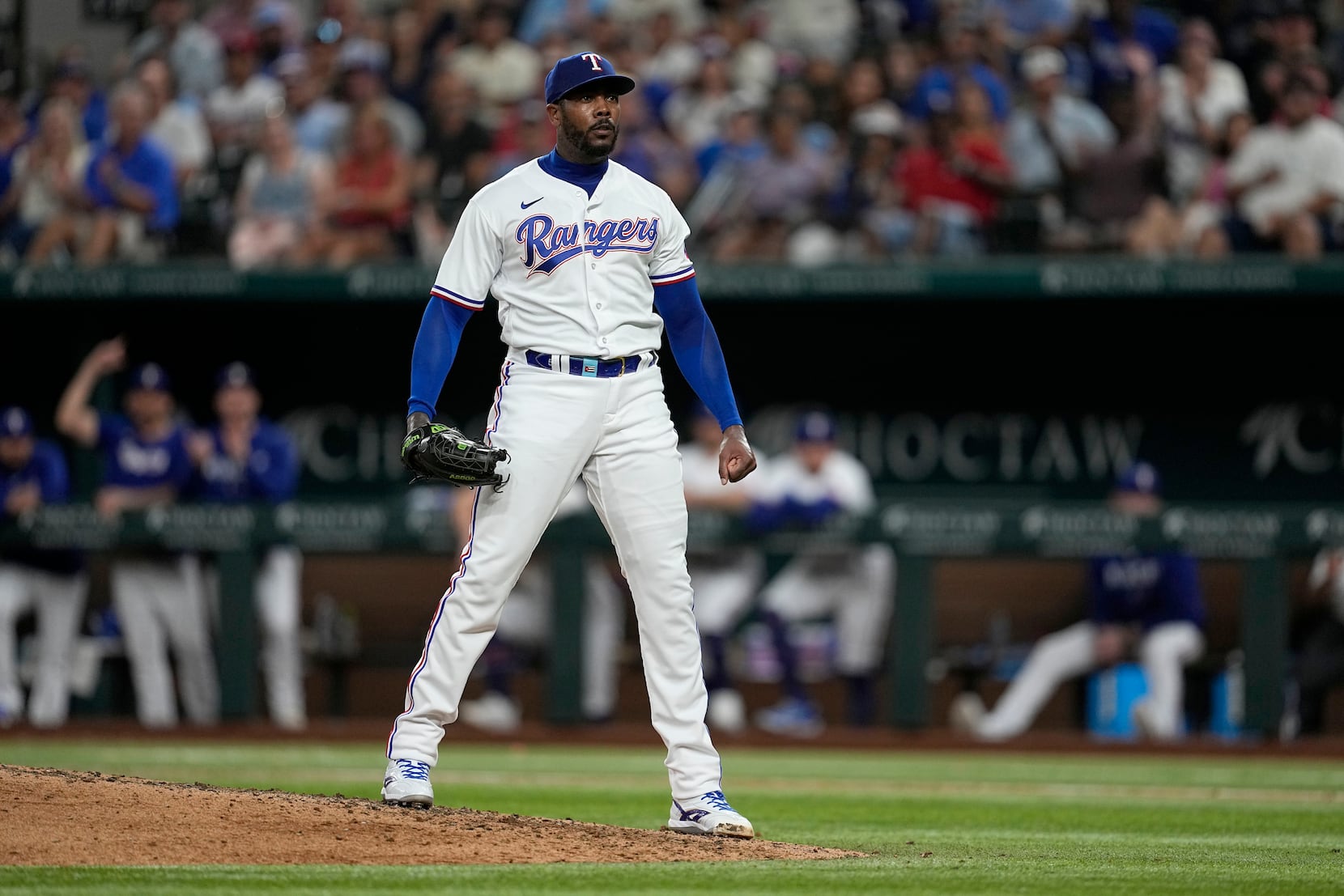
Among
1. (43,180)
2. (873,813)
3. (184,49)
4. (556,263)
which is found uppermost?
(184,49)

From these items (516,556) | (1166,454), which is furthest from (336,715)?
(516,556)

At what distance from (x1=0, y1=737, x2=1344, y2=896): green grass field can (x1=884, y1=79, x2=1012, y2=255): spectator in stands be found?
311 cm

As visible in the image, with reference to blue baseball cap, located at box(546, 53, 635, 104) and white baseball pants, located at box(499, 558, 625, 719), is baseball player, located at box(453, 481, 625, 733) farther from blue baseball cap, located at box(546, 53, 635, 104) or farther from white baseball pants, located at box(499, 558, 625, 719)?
blue baseball cap, located at box(546, 53, 635, 104)

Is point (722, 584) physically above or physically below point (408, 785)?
above

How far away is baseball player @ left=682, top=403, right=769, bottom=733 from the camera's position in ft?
32.9

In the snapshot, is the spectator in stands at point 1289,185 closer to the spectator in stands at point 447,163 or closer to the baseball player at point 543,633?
the baseball player at point 543,633

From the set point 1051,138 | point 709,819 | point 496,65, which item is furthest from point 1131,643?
point 709,819

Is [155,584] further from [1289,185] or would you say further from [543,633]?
[1289,185]

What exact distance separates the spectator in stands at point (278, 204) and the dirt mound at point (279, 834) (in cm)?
690

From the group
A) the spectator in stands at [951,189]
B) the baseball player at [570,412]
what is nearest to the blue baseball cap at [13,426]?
the spectator in stands at [951,189]

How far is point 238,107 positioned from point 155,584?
3.70m

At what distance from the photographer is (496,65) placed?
1218 centimetres

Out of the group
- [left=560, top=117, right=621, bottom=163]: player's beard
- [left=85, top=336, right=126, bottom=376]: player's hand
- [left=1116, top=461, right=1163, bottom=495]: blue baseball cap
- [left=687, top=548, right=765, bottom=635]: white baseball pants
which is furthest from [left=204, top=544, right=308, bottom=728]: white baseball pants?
→ [left=560, top=117, right=621, bottom=163]: player's beard

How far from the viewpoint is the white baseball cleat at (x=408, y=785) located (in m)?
4.48
